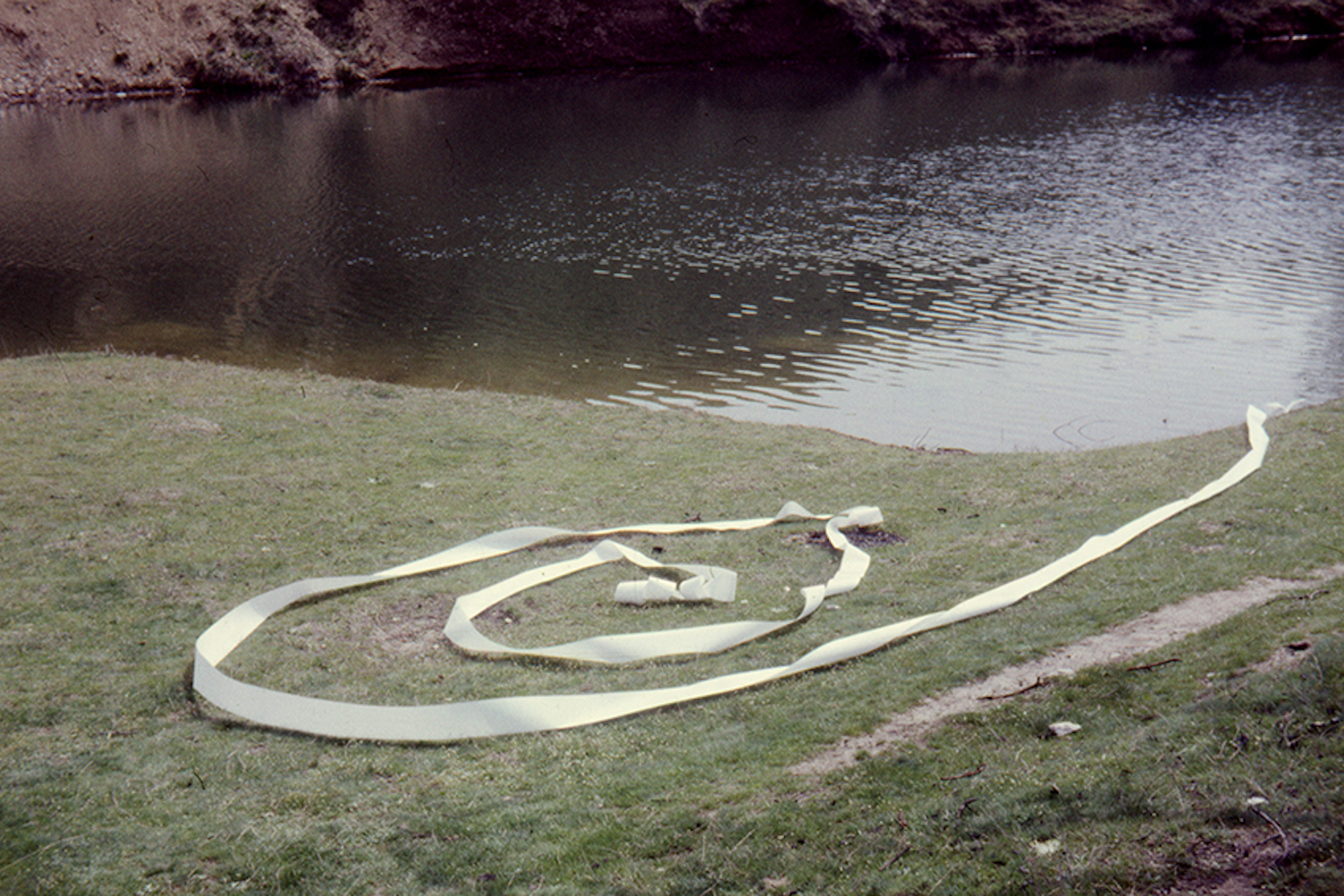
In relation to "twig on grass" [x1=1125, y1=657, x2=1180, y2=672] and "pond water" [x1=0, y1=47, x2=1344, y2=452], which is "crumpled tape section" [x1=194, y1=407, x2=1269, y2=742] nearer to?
"twig on grass" [x1=1125, y1=657, x2=1180, y2=672]

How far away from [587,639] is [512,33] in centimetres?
6548

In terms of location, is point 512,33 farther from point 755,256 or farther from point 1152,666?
point 1152,666

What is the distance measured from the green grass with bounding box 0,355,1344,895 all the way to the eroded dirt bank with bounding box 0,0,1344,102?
5559 centimetres

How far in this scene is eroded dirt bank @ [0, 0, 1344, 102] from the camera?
5688 cm

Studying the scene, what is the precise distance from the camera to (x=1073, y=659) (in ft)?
16.5

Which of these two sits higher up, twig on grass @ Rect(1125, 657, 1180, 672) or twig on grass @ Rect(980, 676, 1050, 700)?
twig on grass @ Rect(1125, 657, 1180, 672)

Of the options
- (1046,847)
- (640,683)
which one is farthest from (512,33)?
(1046,847)

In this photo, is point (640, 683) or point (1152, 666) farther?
point (640, 683)

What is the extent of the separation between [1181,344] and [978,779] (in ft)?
50.5

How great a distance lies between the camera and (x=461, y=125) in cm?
4497

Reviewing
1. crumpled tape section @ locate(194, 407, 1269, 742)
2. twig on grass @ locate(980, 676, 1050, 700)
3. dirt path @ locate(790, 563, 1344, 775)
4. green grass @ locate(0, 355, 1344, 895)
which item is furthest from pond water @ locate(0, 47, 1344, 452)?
twig on grass @ locate(980, 676, 1050, 700)

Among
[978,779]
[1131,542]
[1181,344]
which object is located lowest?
[1181,344]

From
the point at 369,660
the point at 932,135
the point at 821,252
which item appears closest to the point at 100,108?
the point at 932,135

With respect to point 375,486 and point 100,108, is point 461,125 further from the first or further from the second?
point 375,486
